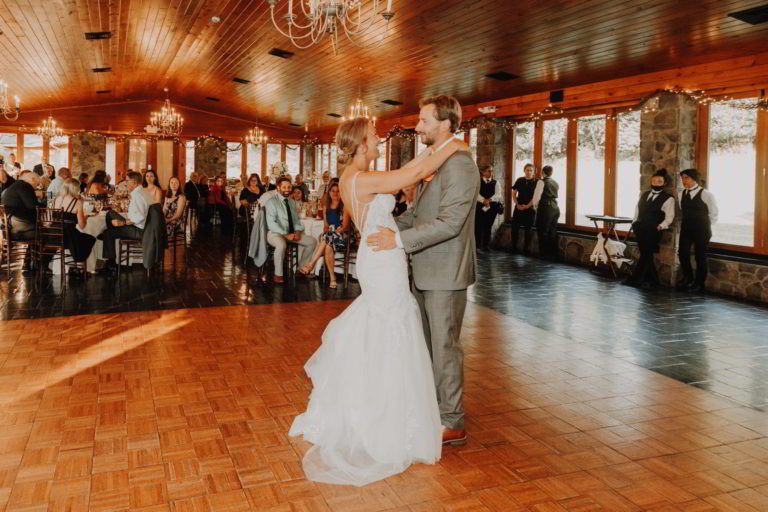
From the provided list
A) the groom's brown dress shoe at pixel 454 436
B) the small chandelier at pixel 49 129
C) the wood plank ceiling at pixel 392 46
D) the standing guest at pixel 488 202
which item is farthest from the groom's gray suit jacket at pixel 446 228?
the small chandelier at pixel 49 129

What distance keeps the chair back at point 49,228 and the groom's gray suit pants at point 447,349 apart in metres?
5.57

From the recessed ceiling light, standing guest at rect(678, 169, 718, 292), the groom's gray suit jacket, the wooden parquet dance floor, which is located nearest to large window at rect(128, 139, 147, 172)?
the recessed ceiling light

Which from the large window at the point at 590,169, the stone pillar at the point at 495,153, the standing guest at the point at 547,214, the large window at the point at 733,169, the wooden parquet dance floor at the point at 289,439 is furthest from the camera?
the stone pillar at the point at 495,153

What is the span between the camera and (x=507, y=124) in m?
12.4

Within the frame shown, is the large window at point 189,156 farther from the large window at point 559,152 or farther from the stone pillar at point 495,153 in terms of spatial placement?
the large window at point 559,152

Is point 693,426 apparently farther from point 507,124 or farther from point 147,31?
point 507,124

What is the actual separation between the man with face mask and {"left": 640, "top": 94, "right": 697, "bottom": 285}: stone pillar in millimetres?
200

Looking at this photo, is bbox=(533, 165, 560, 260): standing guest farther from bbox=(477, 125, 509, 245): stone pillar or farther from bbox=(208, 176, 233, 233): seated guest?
bbox=(208, 176, 233, 233): seated guest

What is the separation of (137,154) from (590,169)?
577 inches

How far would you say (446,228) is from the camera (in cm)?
285

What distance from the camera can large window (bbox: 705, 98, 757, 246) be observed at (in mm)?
8078

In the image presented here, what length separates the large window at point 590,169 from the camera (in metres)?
10.6

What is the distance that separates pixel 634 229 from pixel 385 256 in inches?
250

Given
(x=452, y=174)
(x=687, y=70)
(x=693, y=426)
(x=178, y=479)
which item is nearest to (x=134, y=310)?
(x=178, y=479)
